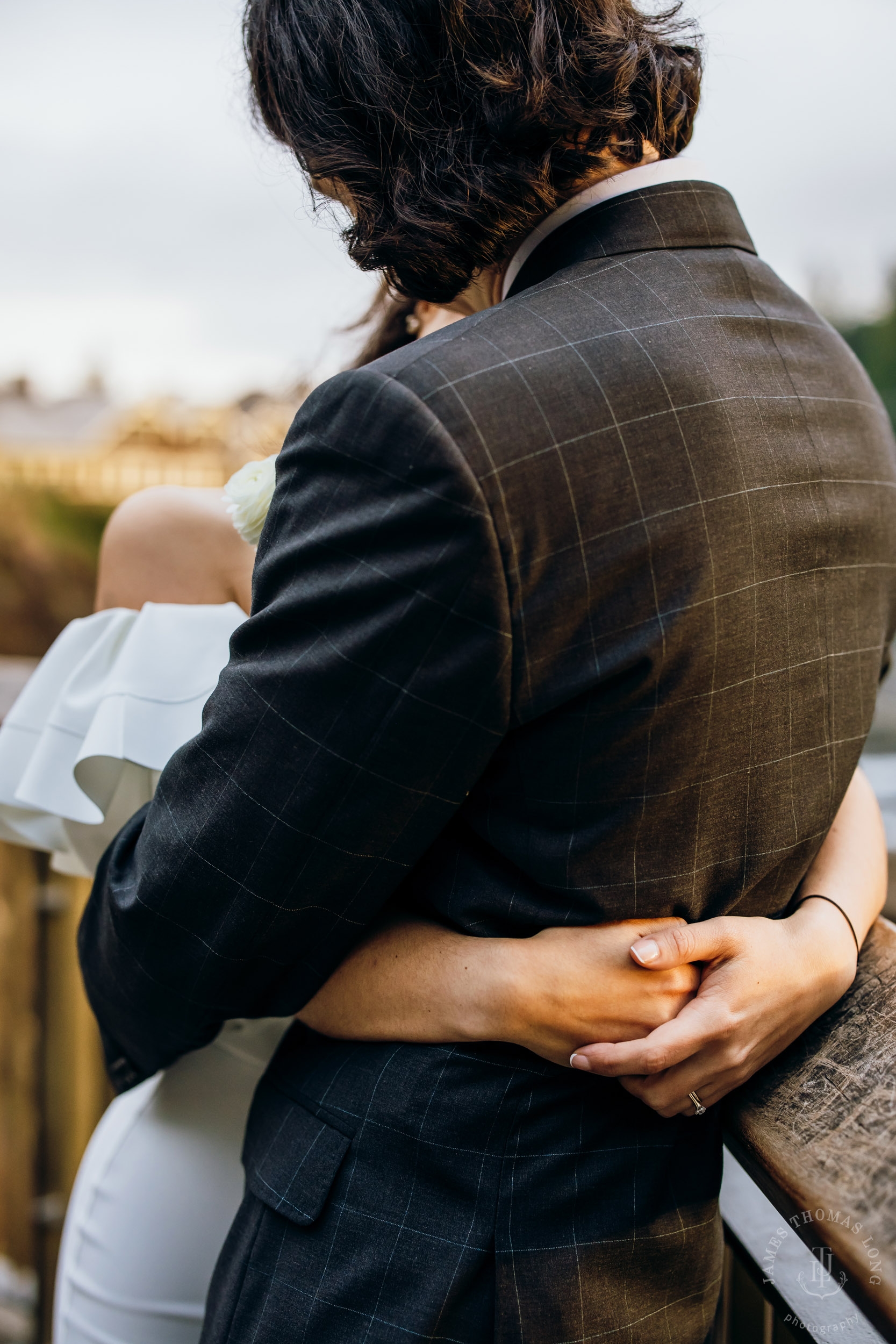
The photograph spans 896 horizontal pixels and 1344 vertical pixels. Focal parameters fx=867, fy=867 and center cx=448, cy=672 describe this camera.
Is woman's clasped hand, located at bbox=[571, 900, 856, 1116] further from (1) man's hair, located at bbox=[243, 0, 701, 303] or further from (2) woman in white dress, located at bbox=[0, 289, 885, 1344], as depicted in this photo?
(1) man's hair, located at bbox=[243, 0, 701, 303]

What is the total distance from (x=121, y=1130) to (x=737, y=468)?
0.93 metres

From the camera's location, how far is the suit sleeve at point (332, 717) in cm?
49

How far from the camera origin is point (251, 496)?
80 centimetres

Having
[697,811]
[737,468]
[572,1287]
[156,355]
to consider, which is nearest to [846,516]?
[737,468]

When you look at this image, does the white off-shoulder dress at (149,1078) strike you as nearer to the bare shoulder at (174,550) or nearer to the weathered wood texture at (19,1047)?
the bare shoulder at (174,550)

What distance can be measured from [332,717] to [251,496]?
348 mm

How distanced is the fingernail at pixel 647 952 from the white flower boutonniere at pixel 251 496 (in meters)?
0.49

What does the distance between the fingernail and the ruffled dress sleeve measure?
462 mm

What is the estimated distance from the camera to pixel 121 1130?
0.96 meters

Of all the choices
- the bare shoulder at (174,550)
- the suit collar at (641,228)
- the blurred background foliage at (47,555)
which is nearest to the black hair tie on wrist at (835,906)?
the suit collar at (641,228)

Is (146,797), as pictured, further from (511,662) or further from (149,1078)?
(511,662)

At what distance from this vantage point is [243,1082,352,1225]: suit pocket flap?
632 millimetres

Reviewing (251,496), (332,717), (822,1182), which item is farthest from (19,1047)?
(822,1182)

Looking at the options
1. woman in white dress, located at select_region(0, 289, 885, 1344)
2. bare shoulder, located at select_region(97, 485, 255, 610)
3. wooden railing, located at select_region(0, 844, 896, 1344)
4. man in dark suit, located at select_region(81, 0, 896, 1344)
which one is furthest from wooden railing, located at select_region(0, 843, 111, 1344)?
man in dark suit, located at select_region(81, 0, 896, 1344)
